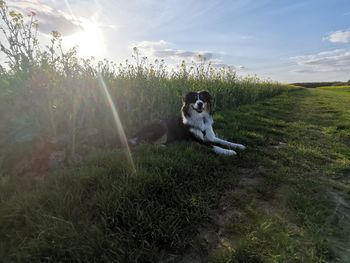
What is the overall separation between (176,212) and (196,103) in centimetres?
289

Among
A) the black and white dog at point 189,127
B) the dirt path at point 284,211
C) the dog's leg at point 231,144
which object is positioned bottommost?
the dirt path at point 284,211

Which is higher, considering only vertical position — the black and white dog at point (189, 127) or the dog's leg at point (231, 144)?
the black and white dog at point (189, 127)

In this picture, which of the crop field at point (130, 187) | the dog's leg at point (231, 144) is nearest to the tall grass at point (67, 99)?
the crop field at point (130, 187)

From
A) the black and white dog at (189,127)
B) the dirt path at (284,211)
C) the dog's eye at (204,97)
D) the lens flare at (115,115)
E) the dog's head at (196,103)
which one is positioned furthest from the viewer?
the dog's eye at (204,97)

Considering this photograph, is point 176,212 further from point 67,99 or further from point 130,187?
point 67,99

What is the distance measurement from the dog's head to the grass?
1.47 meters

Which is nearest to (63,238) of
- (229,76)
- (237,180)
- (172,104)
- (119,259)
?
(119,259)

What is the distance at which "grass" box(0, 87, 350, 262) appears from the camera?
2002 millimetres

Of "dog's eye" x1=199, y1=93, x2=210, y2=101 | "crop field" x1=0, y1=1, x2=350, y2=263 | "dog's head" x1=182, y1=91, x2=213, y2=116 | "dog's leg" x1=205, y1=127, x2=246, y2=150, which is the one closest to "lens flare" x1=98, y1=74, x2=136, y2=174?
"crop field" x1=0, y1=1, x2=350, y2=263

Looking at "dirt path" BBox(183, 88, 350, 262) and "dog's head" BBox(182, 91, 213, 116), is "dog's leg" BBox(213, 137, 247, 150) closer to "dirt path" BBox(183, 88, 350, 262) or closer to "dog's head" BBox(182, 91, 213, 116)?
"dirt path" BBox(183, 88, 350, 262)

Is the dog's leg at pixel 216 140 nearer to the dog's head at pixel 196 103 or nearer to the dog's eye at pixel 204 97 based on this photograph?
the dog's head at pixel 196 103

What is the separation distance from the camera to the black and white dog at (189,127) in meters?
4.81

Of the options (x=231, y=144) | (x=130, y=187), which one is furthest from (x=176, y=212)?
(x=231, y=144)

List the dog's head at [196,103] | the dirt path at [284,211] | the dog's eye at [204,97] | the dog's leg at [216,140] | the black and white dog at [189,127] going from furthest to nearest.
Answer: the dog's eye at [204,97] → the dog's head at [196,103] → the black and white dog at [189,127] → the dog's leg at [216,140] → the dirt path at [284,211]
